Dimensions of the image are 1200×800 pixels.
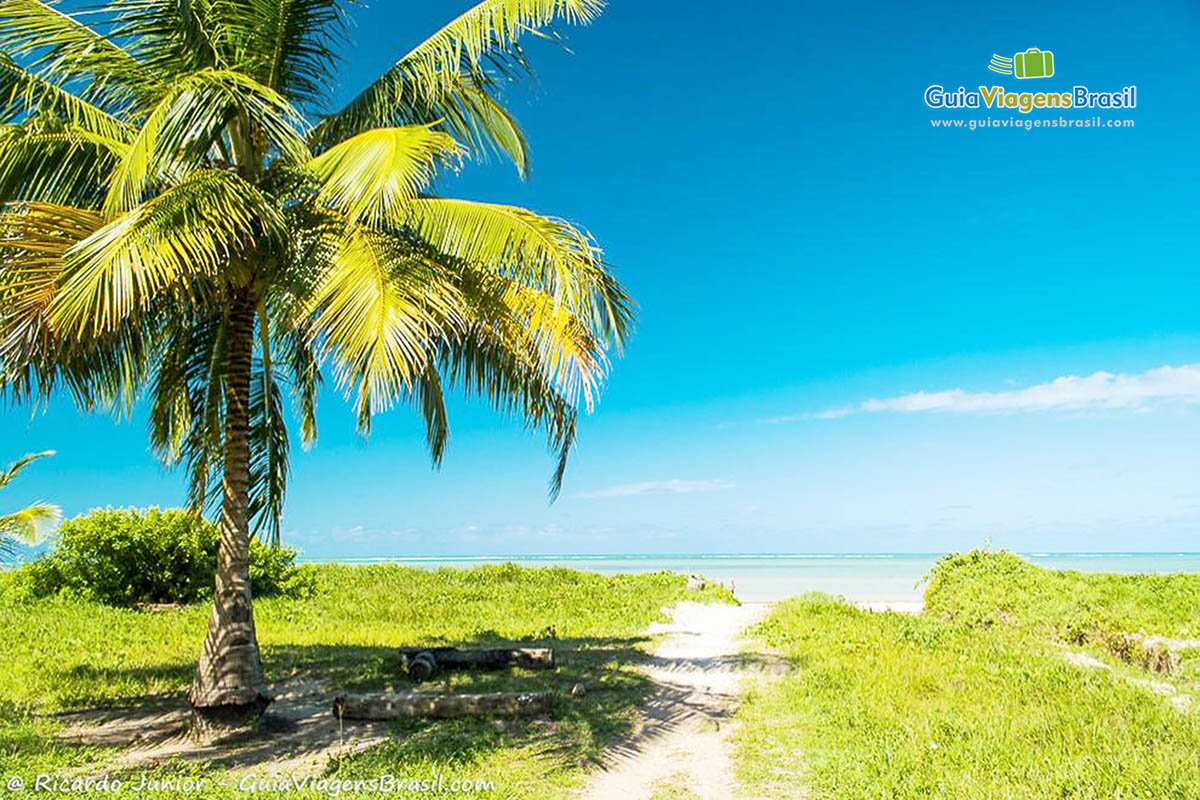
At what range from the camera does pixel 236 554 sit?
8188 millimetres

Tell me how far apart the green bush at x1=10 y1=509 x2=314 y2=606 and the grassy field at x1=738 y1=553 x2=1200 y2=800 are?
12998mm

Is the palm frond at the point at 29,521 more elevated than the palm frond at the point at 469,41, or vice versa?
the palm frond at the point at 469,41

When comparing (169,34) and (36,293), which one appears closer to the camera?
(36,293)

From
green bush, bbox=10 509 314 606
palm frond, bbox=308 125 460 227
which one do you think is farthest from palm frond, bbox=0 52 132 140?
green bush, bbox=10 509 314 606

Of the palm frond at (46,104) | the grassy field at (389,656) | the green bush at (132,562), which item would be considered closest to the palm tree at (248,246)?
the palm frond at (46,104)

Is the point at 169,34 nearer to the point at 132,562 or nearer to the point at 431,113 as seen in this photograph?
the point at 431,113

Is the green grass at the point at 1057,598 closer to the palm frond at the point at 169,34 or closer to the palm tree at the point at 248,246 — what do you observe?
the palm tree at the point at 248,246

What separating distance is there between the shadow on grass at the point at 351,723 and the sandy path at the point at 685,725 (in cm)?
20

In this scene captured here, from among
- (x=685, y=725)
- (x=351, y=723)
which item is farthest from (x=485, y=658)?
(x=685, y=725)

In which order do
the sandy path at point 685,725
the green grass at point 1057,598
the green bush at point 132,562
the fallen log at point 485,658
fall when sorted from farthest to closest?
the green bush at point 132,562, the green grass at point 1057,598, the fallen log at point 485,658, the sandy path at point 685,725

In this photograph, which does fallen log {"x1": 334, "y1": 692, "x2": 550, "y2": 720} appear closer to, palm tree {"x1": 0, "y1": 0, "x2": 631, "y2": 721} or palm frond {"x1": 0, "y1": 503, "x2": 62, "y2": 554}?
palm tree {"x1": 0, "y1": 0, "x2": 631, "y2": 721}

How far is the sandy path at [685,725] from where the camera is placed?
655 centimetres

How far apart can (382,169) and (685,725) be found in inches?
242

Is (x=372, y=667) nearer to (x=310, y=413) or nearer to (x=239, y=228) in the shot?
(x=310, y=413)
